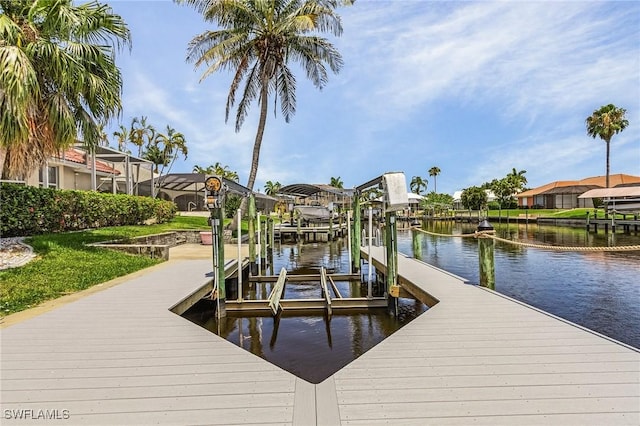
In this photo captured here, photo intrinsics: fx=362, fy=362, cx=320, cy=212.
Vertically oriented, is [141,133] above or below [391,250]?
above

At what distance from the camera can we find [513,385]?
2.98 metres

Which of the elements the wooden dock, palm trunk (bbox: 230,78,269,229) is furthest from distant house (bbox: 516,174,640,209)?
palm trunk (bbox: 230,78,269,229)

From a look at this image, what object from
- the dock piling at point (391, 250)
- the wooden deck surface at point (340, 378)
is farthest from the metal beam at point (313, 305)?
the wooden deck surface at point (340, 378)

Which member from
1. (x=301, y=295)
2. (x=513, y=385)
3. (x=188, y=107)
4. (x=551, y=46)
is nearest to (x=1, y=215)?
(x=301, y=295)

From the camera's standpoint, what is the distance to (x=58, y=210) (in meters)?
12.1

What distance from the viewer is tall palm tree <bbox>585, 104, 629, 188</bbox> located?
3919cm

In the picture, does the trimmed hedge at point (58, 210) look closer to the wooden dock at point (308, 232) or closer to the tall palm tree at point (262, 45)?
the tall palm tree at point (262, 45)

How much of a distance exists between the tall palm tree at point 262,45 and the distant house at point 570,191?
4909cm

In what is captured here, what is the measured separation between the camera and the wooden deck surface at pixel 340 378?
2.60m

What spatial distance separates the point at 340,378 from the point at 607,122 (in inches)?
1921

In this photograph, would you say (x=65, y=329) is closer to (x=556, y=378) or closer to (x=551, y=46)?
(x=556, y=378)

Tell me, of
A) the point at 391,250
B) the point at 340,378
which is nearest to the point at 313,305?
the point at 391,250

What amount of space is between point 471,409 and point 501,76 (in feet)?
46.6

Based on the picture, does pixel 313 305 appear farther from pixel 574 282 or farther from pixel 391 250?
pixel 574 282
